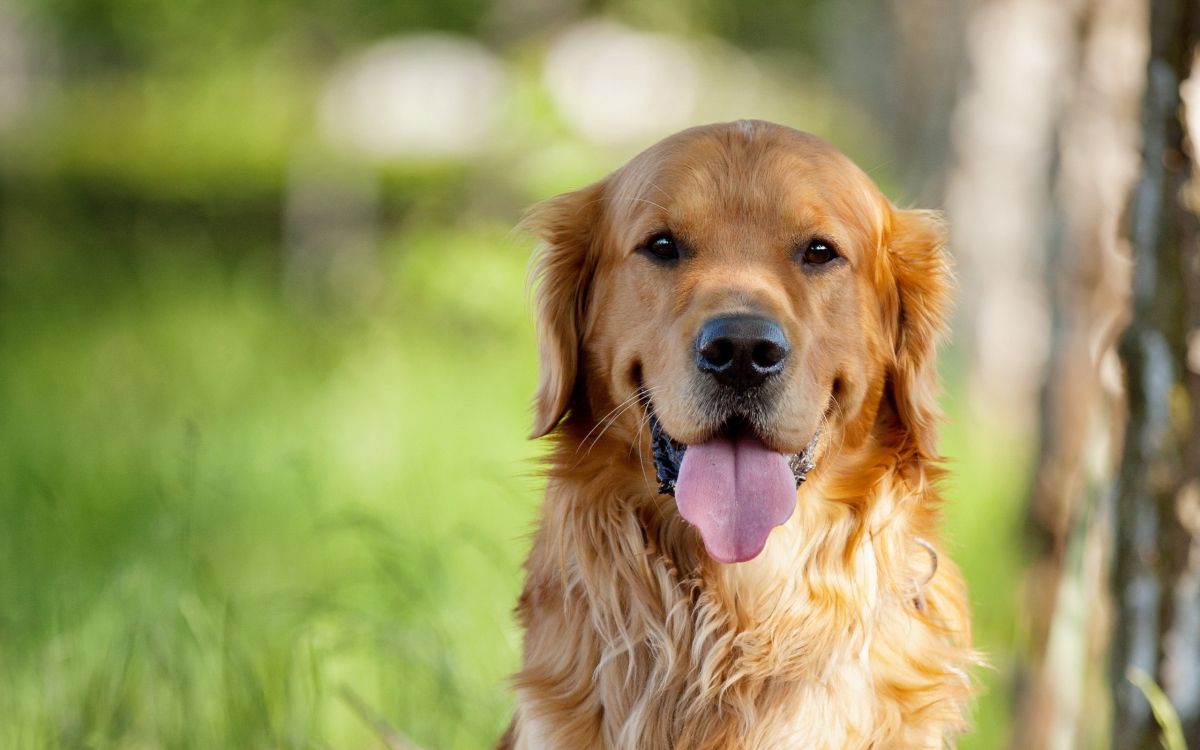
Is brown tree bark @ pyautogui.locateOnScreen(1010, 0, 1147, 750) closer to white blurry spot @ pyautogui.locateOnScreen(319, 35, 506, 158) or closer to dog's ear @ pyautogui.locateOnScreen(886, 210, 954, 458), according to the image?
dog's ear @ pyautogui.locateOnScreen(886, 210, 954, 458)

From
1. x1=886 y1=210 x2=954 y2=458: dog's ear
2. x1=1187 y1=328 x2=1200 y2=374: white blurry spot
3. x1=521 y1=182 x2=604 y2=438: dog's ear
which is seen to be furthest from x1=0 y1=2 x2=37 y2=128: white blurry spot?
x1=1187 y1=328 x2=1200 y2=374: white blurry spot

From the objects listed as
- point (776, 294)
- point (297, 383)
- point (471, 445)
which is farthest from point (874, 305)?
point (297, 383)

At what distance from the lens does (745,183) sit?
3121 millimetres

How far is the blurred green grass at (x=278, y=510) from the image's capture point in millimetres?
3814

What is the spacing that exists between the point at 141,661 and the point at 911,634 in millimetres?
2226

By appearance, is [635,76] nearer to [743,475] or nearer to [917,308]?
[917,308]

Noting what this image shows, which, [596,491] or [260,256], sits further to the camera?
[260,256]

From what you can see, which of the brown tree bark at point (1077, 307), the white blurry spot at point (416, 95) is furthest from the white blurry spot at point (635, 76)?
the white blurry spot at point (416, 95)

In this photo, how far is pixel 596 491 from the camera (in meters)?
3.18

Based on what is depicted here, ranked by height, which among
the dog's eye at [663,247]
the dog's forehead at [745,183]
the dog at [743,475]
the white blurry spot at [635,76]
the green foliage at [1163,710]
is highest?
the white blurry spot at [635,76]

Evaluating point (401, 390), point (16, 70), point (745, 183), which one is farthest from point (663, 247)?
point (16, 70)

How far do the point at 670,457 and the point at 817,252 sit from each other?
0.60m

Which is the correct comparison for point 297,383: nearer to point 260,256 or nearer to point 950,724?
point 950,724

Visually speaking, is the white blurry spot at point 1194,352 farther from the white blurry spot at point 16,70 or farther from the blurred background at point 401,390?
the white blurry spot at point 16,70
